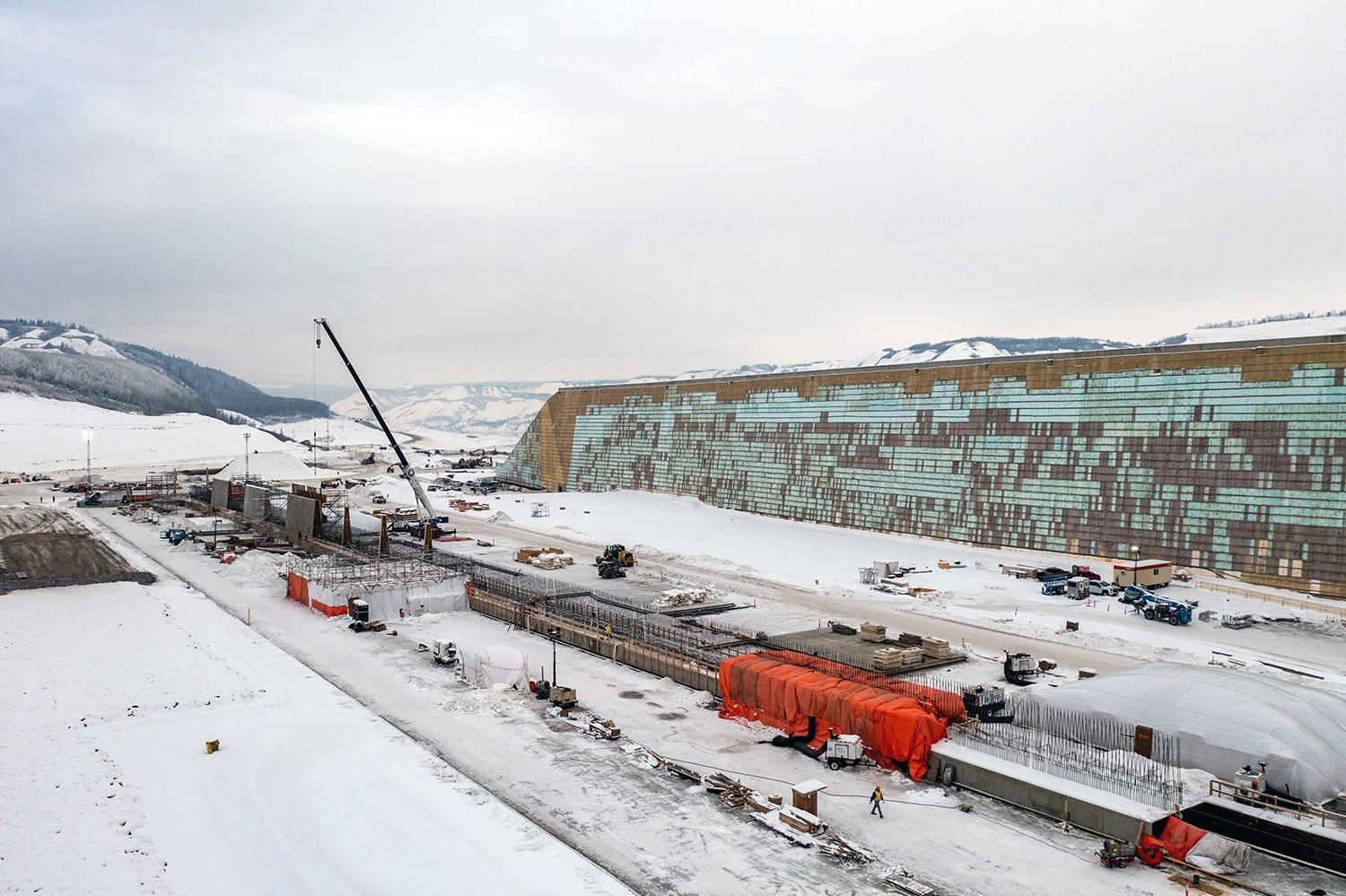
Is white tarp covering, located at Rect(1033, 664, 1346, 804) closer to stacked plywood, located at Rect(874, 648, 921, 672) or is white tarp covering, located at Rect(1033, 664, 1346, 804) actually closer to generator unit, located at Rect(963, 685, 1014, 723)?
generator unit, located at Rect(963, 685, 1014, 723)

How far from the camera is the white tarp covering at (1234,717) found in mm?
26281

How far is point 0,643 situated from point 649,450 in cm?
7780

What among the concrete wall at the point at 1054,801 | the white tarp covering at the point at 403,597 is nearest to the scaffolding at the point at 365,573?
the white tarp covering at the point at 403,597

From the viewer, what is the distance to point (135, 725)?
109 ft

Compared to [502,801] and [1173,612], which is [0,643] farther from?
[1173,612]

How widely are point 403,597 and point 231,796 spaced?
27.2 m

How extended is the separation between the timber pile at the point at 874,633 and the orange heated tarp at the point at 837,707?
32.2 feet

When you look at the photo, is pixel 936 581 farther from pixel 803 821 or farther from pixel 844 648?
pixel 803 821

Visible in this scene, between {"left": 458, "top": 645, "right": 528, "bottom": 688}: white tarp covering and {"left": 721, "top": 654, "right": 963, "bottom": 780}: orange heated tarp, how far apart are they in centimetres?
916

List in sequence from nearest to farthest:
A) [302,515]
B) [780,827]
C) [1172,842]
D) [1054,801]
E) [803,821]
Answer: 1. [1172,842]
2. [780,827]
3. [803,821]
4. [1054,801]
5. [302,515]

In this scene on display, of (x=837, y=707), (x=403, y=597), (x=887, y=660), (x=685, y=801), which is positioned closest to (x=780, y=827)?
(x=685, y=801)

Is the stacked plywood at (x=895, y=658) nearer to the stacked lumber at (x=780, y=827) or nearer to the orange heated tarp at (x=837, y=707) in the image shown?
the orange heated tarp at (x=837, y=707)

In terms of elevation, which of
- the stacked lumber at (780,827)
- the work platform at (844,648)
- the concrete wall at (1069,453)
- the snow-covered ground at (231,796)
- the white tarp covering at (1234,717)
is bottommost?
the snow-covered ground at (231,796)

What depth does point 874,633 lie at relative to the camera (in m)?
45.0
